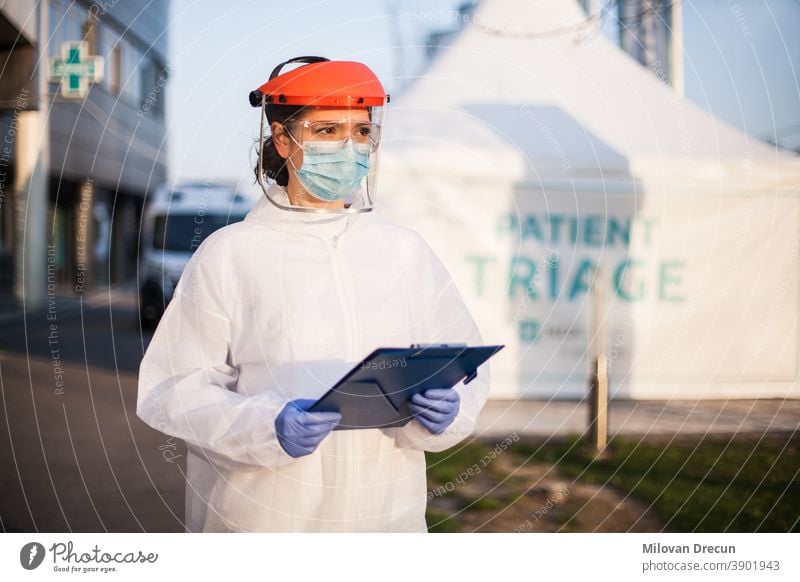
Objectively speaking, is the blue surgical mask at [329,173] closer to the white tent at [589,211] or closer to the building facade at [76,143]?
the building facade at [76,143]

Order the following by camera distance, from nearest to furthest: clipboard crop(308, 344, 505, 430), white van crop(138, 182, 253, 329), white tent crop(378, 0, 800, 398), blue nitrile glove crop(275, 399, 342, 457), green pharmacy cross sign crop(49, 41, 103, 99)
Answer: clipboard crop(308, 344, 505, 430) → blue nitrile glove crop(275, 399, 342, 457) → green pharmacy cross sign crop(49, 41, 103, 99) → white tent crop(378, 0, 800, 398) → white van crop(138, 182, 253, 329)

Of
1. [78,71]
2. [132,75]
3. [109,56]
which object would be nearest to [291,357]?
[78,71]

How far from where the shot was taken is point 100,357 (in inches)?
405

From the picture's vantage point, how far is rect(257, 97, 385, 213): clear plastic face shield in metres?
2.48

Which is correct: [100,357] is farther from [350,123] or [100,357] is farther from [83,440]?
[350,123]

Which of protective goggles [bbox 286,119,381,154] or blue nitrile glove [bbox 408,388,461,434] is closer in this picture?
blue nitrile glove [bbox 408,388,461,434]

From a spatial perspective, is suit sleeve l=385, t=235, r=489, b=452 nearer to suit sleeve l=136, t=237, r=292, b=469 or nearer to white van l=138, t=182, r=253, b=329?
suit sleeve l=136, t=237, r=292, b=469

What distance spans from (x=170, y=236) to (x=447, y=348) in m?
10.7

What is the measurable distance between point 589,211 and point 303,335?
191 inches

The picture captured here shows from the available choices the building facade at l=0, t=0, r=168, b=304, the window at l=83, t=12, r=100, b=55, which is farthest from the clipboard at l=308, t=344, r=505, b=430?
the window at l=83, t=12, r=100, b=55

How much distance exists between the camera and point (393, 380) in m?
2.18

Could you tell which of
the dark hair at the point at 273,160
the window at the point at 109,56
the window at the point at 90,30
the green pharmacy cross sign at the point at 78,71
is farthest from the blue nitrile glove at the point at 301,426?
the window at the point at 109,56

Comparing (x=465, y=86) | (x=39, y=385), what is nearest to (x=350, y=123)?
(x=465, y=86)

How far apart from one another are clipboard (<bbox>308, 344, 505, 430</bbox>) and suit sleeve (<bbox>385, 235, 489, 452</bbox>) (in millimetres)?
125
